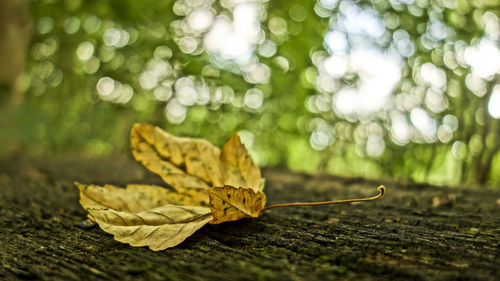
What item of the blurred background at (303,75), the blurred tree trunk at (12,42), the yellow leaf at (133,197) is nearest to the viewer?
the yellow leaf at (133,197)

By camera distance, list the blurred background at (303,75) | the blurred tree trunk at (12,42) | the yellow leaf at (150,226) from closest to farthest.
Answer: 1. the yellow leaf at (150,226)
2. the blurred background at (303,75)
3. the blurred tree trunk at (12,42)

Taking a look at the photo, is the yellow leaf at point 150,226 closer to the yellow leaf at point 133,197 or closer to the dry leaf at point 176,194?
the dry leaf at point 176,194

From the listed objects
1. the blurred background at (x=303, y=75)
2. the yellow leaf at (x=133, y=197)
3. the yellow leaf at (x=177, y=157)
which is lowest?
the yellow leaf at (x=133, y=197)

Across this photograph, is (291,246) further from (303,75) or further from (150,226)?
(303,75)

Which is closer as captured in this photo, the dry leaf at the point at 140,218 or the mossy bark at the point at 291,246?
the mossy bark at the point at 291,246

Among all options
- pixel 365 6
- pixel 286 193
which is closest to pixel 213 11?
pixel 365 6

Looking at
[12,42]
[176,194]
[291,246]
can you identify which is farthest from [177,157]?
[12,42]

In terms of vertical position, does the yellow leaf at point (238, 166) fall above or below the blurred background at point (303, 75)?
below

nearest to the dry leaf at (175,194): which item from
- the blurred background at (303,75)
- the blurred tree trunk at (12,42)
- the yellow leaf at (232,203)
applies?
the yellow leaf at (232,203)
